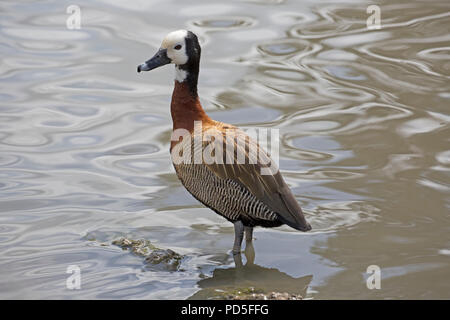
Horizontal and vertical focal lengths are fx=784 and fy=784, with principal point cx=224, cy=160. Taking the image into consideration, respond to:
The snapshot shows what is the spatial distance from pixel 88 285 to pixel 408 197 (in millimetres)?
2995

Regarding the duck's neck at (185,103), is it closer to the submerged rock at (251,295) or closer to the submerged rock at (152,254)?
the submerged rock at (152,254)

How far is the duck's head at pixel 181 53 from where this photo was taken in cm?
614

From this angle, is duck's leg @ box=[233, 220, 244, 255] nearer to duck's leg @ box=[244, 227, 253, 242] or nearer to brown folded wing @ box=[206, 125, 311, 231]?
duck's leg @ box=[244, 227, 253, 242]

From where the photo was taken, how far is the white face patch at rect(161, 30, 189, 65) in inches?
242

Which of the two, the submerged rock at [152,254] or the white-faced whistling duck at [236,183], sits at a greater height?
the white-faced whistling duck at [236,183]

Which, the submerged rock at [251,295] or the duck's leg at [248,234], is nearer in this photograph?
the submerged rock at [251,295]

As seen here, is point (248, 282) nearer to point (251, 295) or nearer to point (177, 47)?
point (251, 295)

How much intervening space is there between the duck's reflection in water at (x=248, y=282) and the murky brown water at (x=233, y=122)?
0.8 inches

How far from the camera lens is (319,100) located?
9.01 metres

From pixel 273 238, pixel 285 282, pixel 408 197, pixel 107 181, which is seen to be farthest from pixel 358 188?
pixel 107 181

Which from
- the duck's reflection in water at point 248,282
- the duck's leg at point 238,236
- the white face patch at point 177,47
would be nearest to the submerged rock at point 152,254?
the duck's reflection in water at point 248,282

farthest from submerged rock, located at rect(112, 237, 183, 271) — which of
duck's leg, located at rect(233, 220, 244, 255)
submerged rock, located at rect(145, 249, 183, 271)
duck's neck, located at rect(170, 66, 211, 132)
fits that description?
duck's neck, located at rect(170, 66, 211, 132)

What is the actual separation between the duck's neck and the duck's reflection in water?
1.12m

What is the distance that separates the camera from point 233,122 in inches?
339
